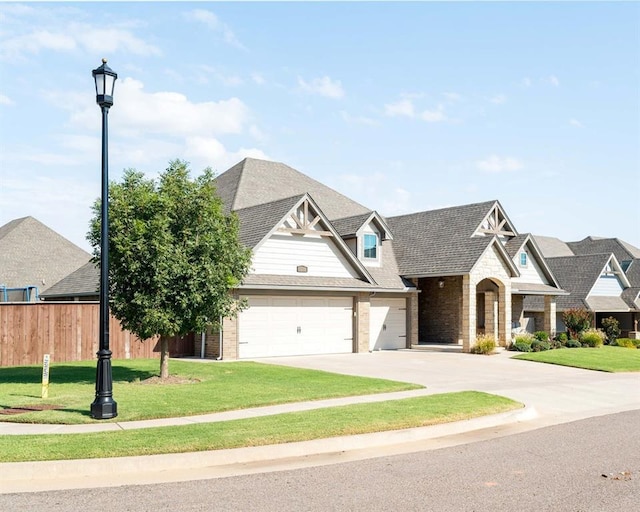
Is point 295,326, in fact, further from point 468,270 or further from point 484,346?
point 484,346

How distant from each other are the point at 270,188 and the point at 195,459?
91.5 ft

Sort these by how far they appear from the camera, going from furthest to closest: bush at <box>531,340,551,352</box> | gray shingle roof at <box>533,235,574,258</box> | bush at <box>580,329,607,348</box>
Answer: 1. gray shingle roof at <box>533,235,574,258</box>
2. bush at <box>580,329,607,348</box>
3. bush at <box>531,340,551,352</box>

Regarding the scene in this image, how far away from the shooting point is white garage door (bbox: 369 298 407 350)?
31.0 metres

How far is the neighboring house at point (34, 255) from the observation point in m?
45.6

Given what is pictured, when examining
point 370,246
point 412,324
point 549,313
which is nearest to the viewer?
point 370,246

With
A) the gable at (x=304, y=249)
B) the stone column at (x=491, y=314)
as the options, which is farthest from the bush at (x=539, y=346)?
the gable at (x=304, y=249)

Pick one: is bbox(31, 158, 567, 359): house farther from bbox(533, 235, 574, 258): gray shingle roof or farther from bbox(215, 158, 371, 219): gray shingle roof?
bbox(533, 235, 574, 258): gray shingle roof

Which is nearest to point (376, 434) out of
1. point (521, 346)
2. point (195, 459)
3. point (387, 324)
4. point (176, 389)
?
point (195, 459)

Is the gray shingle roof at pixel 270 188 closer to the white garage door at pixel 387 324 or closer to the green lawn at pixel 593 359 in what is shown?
the white garage door at pixel 387 324

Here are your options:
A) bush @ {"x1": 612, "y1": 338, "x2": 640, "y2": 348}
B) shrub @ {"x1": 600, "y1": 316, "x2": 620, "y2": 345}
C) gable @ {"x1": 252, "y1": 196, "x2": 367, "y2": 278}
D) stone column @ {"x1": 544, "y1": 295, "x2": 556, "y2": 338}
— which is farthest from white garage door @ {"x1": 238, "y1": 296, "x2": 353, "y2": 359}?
shrub @ {"x1": 600, "y1": 316, "x2": 620, "y2": 345}

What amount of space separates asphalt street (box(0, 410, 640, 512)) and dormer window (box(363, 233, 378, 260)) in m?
21.4

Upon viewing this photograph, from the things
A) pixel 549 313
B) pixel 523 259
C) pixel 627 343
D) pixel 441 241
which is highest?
pixel 441 241

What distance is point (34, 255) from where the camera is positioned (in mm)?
48000

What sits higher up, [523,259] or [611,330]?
[523,259]
